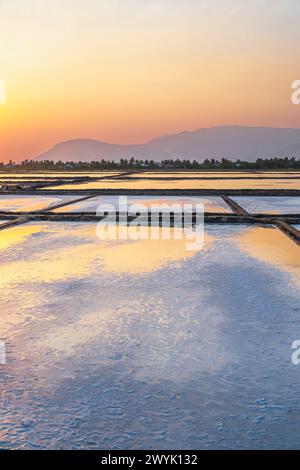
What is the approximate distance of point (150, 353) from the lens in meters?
2.36

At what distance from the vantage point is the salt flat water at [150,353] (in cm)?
171

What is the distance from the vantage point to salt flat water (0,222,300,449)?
1713 millimetres

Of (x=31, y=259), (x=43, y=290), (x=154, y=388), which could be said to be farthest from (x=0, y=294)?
(x=154, y=388)

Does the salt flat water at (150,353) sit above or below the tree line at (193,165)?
below

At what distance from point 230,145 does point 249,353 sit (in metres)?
179

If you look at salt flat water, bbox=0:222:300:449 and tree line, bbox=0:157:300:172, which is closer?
salt flat water, bbox=0:222:300:449

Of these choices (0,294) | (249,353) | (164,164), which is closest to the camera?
(249,353)

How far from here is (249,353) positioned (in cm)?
233

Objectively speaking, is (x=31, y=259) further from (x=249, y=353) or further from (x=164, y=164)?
(x=164, y=164)

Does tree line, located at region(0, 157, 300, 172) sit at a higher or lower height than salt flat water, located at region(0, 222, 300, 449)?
higher

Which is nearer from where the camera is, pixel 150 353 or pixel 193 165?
pixel 150 353

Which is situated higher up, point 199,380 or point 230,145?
point 230,145

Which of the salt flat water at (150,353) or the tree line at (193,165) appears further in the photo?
the tree line at (193,165)

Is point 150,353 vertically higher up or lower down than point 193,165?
lower down
